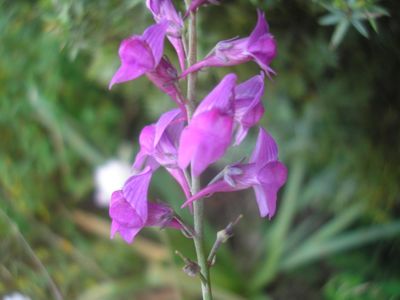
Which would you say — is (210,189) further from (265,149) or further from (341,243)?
(341,243)

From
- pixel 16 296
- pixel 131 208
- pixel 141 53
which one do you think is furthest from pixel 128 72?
pixel 16 296

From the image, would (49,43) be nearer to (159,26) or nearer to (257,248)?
(257,248)

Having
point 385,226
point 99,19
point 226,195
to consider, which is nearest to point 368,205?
point 385,226

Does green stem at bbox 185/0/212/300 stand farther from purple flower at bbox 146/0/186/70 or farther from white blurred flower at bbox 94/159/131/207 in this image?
white blurred flower at bbox 94/159/131/207

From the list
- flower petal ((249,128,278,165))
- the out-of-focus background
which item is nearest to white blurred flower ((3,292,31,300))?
the out-of-focus background

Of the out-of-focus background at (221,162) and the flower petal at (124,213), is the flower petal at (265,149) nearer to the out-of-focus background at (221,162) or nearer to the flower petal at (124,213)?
the flower petal at (124,213)

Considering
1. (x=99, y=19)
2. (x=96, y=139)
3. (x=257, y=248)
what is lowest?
(x=257, y=248)
